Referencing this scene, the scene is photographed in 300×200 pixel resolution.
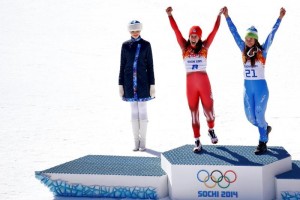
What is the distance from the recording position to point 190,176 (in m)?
9.91

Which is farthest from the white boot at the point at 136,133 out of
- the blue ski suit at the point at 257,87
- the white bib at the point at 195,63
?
the blue ski suit at the point at 257,87

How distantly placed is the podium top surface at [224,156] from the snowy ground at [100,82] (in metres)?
1.73

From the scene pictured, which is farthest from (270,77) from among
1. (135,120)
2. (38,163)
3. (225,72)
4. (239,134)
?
(38,163)

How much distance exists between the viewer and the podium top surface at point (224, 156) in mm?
9914

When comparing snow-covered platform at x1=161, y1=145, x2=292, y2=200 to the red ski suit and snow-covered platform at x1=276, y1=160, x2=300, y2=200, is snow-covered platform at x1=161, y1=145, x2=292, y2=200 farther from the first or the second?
the red ski suit

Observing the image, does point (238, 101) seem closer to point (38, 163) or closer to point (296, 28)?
point (38, 163)

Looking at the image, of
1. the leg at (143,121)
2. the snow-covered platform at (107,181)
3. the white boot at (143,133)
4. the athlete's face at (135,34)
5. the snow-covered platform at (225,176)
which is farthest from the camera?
the white boot at (143,133)

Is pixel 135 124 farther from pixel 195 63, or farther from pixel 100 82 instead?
pixel 100 82

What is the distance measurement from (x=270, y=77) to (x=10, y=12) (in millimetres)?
12351

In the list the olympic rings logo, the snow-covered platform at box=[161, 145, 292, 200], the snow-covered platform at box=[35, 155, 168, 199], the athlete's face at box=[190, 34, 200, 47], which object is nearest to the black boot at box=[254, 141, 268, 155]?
the snow-covered platform at box=[161, 145, 292, 200]

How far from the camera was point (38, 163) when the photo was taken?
12.2 m

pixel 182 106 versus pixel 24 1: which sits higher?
pixel 24 1

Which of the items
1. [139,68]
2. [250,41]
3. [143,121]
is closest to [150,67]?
[139,68]

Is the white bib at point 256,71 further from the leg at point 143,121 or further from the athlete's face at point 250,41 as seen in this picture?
the leg at point 143,121
